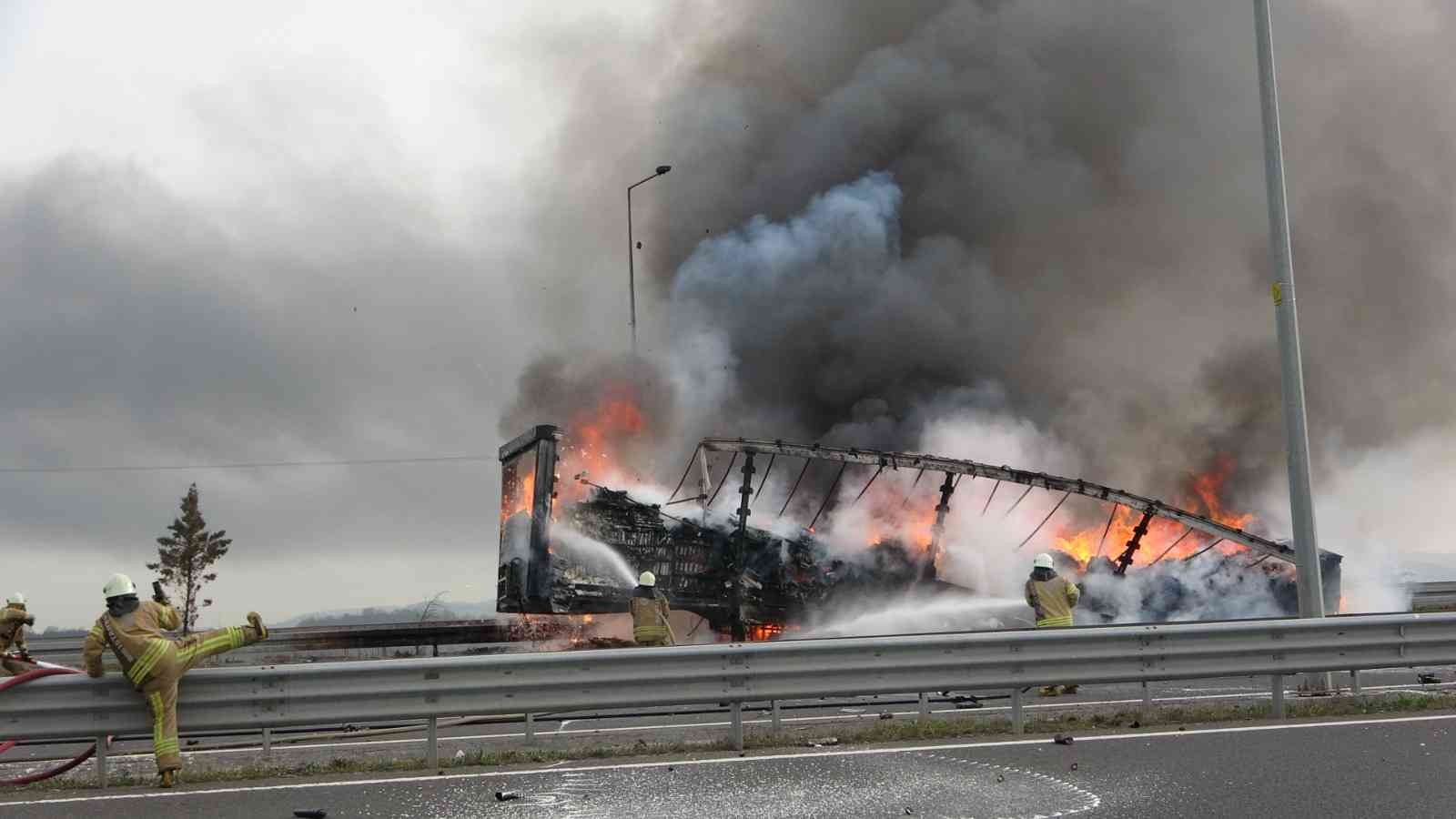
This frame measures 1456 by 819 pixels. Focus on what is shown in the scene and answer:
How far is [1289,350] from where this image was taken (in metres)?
12.1

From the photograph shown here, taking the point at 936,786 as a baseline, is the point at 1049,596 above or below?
above

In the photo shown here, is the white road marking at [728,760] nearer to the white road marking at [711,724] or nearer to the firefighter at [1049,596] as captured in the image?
the white road marking at [711,724]

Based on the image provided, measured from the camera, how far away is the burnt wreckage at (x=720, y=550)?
1908 centimetres

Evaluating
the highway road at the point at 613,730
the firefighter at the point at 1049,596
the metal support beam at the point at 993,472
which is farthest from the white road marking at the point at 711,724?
the metal support beam at the point at 993,472

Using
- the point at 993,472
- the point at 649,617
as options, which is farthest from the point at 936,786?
the point at 993,472

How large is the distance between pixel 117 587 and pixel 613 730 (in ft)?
15.5

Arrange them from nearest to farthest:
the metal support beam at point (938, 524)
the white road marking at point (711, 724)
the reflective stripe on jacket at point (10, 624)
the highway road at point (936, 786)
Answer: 1. the highway road at point (936, 786)
2. the white road marking at point (711, 724)
3. the reflective stripe on jacket at point (10, 624)
4. the metal support beam at point (938, 524)

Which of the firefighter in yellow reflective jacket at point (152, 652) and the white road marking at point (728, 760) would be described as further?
the firefighter in yellow reflective jacket at point (152, 652)

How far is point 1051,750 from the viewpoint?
8070 millimetres

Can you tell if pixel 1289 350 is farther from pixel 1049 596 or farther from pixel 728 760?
pixel 728 760

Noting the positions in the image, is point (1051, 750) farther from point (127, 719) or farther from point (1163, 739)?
point (127, 719)

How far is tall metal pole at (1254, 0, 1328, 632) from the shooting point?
11.7 metres

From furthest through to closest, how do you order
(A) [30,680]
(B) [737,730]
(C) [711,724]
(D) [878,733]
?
1. (C) [711,724]
2. (D) [878,733]
3. (B) [737,730]
4. (A) [30,680]

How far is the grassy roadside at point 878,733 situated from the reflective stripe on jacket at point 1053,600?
1.11 m
